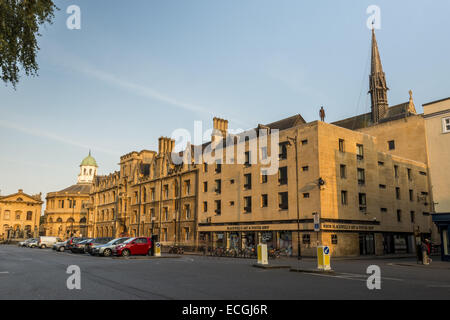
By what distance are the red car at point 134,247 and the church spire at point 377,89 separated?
55021 millimetres

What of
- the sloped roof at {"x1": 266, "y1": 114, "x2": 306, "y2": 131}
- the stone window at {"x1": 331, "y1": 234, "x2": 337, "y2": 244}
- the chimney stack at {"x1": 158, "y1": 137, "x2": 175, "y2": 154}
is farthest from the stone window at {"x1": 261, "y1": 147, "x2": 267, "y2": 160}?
the chimney stack at {"x1": 158, "y1": 137, "x2": 175, "y2": 154}

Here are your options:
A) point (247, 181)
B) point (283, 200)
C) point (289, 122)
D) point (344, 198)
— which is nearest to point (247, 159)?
point (247, 181)

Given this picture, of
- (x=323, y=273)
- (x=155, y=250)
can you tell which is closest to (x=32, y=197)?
(x=155, y=250)

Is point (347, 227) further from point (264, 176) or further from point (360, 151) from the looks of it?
point (264, 176)

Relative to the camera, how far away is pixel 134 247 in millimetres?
33625

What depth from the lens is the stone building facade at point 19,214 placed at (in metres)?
122

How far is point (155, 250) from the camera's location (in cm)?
3259

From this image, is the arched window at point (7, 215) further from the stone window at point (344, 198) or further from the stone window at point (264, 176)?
the stone window at point (344, 198)

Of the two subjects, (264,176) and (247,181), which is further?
(247,181)

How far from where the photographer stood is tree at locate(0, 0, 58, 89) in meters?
13.0

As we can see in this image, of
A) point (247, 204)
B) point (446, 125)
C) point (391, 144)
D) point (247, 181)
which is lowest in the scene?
point (247, 204)

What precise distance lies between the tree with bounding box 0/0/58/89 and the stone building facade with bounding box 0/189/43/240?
120m

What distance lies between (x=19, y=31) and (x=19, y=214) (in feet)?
426
